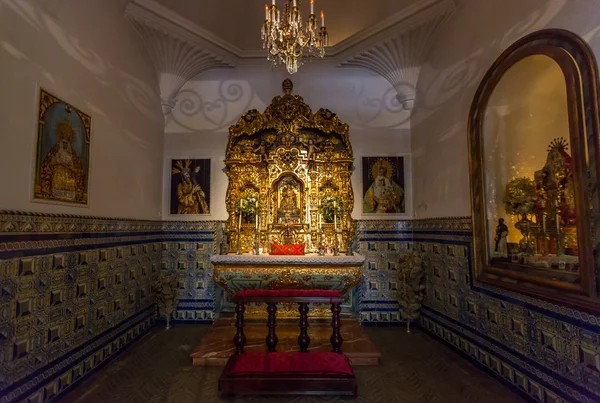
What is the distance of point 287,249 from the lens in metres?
6.02

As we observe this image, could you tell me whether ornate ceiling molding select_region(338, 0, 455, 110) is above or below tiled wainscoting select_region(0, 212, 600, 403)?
above

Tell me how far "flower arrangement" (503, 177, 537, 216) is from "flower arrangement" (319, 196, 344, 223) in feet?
10.0

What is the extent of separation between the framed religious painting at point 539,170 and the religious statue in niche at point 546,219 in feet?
0.03

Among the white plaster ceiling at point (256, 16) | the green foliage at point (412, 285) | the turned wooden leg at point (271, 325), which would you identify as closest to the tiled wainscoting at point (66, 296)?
the turned wooden leg at point (271, 325)

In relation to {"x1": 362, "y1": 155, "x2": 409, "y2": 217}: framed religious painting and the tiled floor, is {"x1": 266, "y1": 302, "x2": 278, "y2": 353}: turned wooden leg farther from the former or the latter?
{"x1": 362, "y1": 155, "x2": 409, "y2": 217}: framed religious painting

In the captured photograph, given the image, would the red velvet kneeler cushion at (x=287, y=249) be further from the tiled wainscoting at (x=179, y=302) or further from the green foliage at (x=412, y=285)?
the green foliage at (x=412, y=285)

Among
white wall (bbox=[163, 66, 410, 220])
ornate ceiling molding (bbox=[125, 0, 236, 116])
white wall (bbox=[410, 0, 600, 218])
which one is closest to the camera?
white wall (bbox=[410, 0, 600, 218])

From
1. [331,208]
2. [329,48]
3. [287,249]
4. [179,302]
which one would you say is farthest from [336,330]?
[329,48]

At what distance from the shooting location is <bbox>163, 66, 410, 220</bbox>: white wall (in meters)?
6.68

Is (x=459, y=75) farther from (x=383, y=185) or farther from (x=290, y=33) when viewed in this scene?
(x=290, y=33)

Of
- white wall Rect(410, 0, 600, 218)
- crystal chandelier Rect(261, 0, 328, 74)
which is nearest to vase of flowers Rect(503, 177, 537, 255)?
white wall Rect(410, 0, 600, 218)

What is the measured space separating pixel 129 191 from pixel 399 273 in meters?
5.30

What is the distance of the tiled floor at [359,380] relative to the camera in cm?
355

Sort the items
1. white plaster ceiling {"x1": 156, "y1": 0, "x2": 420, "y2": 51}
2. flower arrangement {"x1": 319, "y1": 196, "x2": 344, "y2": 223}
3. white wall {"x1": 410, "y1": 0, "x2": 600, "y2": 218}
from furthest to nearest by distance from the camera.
→ flower arrangement {"x1": 319, "y1": 196, "x2": 344, "y2": 223}, white plaster ceiling {"x1": 156, "y1": 0, "x2": 420, "y2": 51}, white wall {"x1": 410, "y1": 0, "x2": 600, "y2": 218}
